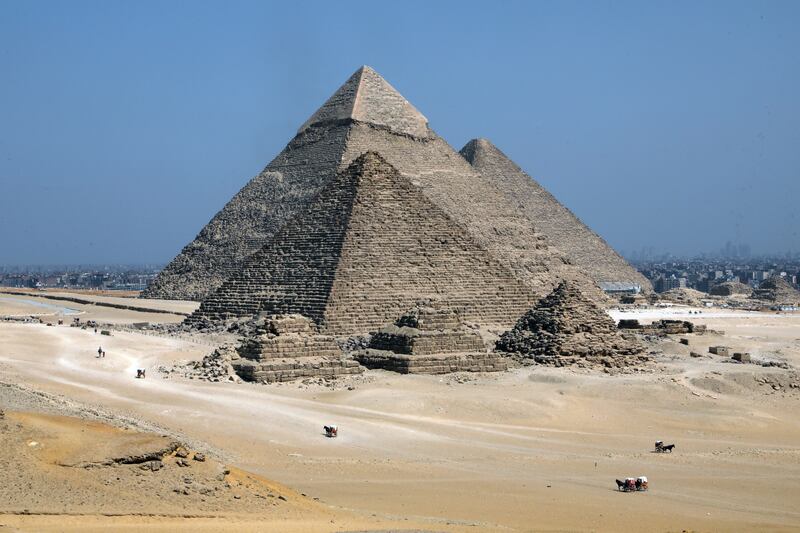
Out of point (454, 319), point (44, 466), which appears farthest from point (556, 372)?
point (44, 466)

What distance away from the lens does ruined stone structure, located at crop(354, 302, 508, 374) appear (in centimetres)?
2450

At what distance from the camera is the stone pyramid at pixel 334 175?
60.9m

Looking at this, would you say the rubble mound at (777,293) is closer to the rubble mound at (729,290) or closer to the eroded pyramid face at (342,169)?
the rubble mound at (729,290)

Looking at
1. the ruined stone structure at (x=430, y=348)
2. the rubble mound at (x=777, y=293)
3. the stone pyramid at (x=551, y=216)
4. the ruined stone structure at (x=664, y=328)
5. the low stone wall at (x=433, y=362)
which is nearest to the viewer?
the low stone wall at (x=433, y=362)

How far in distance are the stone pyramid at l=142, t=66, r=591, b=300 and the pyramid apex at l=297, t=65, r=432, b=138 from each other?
0.18ft

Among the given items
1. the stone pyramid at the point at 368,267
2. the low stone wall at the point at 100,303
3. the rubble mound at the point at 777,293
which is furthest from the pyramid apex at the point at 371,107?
the stone pyramid at the point at 368,267

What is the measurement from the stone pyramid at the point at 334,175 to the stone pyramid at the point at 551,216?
1357 centimetres

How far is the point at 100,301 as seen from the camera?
57906mm

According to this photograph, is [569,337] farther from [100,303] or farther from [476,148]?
[476,148]

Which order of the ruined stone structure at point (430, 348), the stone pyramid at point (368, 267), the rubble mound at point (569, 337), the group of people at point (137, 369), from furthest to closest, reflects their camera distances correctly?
1. the stone pyramid at point (368, 267)
2. the rubble mound at point (569, 337)
3. the ruined stone structure at point (430, 348)
4. the group of people at point (137, 369)

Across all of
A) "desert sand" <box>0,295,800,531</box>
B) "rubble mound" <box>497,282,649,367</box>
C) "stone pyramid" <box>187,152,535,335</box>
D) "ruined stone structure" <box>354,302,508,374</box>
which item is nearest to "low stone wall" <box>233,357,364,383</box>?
"desert sand" <box>0,295,800,531</box>

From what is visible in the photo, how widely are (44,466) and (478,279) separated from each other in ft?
85.8

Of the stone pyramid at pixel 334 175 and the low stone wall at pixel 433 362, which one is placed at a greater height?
the stone pyramid at pixel 334 175

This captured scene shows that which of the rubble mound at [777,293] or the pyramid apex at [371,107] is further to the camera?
the rubble mound at [777,293]
